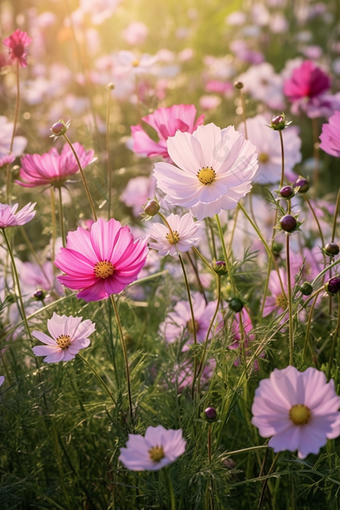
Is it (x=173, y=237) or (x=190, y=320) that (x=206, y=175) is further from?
(x=190, y=320)

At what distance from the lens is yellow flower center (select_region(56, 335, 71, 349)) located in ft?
1.91

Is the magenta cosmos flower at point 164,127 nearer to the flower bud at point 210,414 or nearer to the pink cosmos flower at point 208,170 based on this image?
the pink cosmos flower at point 208,170

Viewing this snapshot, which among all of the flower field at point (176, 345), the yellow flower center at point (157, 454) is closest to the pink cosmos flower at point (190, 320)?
the flower field at point (176, 345)

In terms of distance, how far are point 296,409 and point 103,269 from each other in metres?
0.24

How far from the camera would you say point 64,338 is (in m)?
0.59

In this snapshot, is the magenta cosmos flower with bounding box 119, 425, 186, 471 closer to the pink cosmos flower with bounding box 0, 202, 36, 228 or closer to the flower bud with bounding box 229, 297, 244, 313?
the flower bud with bounding box 229, 297, 244, 313

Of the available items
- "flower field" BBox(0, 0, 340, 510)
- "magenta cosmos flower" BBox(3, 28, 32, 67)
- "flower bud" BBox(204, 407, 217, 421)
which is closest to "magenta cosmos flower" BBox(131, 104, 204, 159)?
"flower field" BBox(0, 0, 340, 510)

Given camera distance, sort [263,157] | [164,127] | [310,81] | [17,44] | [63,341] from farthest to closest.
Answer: [310,81], [263,157], [17,44], [164,127], [63,341]

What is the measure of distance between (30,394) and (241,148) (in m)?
0.37

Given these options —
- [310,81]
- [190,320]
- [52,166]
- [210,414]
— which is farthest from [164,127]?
[310,81]

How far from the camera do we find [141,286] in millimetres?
1210

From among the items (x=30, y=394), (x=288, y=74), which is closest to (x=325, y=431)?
(x=30, y=394)

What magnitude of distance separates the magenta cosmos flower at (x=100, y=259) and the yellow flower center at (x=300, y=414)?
20 centimetres

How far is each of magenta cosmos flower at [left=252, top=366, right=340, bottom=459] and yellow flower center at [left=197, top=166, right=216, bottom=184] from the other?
221mm
